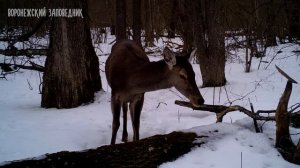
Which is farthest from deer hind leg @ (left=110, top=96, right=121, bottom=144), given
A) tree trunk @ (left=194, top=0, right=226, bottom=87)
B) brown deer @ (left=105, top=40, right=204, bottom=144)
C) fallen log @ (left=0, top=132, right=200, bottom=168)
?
tree trunk @ (left=194, top=0, right=226, bottom=87)

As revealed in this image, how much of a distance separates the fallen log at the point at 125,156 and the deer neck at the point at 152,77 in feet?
5.64

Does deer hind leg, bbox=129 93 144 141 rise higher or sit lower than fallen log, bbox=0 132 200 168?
lower

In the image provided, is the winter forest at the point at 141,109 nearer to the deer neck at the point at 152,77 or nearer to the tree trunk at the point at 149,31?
the deer neck at the point at 152,77

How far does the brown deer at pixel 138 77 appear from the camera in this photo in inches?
185

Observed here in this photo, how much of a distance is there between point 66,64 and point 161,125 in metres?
2.29

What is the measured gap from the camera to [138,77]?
513 cm

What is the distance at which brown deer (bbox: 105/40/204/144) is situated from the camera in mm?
4695

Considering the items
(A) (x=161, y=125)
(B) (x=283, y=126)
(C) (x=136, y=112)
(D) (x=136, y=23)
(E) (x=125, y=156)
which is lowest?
(A) (x=161, y=125)

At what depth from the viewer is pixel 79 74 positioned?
278 inches

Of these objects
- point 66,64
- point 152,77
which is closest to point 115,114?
point 152,77

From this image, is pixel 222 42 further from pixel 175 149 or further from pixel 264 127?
pixel 175 149

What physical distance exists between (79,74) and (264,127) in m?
4.17

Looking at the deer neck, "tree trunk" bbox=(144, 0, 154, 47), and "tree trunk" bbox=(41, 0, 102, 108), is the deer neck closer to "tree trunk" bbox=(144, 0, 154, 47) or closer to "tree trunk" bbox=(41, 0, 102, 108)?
"tree trunk" bbox=(41, 0, 102, 108)

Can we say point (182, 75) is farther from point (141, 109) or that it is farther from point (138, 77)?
point (141, 109)
